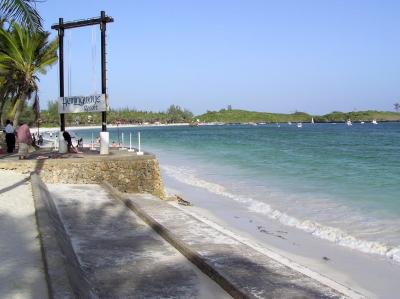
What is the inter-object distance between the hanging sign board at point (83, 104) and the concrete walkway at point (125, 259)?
582 cm

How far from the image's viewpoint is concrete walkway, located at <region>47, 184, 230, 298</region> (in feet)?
16.6

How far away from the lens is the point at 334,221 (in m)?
11.5

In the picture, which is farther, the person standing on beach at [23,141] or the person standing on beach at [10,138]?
the person standing on beach at [10,138]

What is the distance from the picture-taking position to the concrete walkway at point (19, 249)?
14.7 feet

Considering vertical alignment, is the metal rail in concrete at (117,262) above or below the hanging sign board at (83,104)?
below

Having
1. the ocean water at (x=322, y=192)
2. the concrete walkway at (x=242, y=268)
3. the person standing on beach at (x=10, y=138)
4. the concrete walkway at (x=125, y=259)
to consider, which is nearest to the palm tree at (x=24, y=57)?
the person standing on beach at (x=10, y=138)

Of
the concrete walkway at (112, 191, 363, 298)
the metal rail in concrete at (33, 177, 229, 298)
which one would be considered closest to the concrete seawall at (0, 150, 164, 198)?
the metal rail in concrete at (33, 177, 229, 298)

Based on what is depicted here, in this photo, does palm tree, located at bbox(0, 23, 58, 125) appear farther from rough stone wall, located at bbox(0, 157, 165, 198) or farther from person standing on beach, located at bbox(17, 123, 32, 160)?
rough stone wall, located at bbox(0, 157, 165, 198)

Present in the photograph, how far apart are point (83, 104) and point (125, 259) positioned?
32.4ft

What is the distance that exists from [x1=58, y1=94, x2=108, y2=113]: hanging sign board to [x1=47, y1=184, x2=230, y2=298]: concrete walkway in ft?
19.1

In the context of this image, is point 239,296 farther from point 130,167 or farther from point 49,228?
point 130,167

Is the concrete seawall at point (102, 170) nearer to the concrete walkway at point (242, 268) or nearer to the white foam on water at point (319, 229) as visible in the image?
the white foam on water at point (319, 229)

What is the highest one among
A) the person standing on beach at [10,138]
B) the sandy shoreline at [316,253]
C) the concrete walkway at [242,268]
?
the person standing on beach at [10,138]

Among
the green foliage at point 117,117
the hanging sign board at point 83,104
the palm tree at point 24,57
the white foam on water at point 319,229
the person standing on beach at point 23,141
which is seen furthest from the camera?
the green foliage at point 117,117
